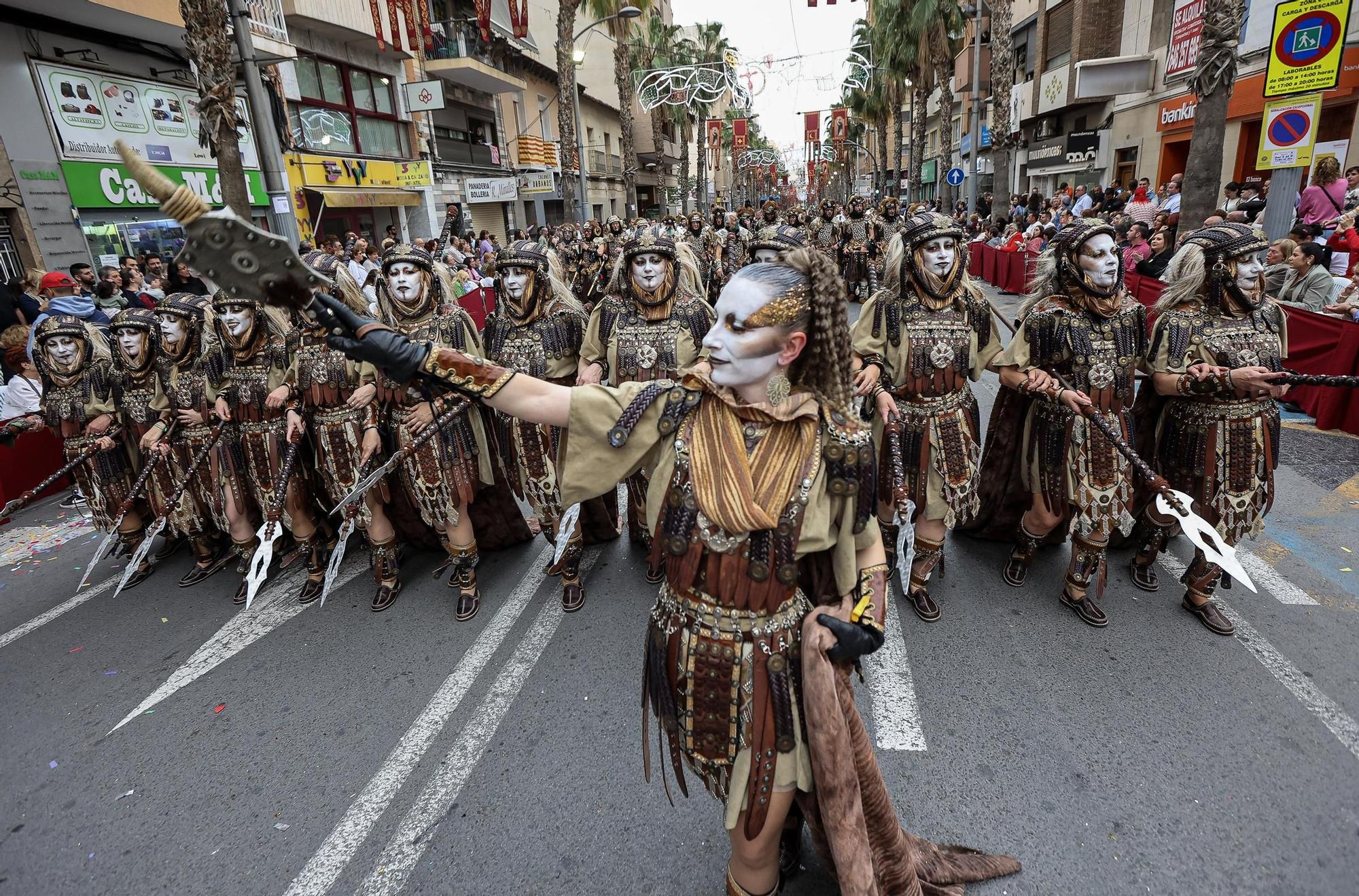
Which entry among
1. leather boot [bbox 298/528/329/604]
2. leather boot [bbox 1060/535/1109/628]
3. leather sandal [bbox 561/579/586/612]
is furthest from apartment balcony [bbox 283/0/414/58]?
leather boot [bbox 1060/535/1109/628]

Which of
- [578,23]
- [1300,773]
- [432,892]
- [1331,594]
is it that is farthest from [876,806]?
[578,23]

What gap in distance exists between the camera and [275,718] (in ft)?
12.3

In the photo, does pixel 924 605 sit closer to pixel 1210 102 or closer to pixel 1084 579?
pixel 1084 579

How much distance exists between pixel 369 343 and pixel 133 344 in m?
4.33

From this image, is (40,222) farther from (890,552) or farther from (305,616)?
(890,552)

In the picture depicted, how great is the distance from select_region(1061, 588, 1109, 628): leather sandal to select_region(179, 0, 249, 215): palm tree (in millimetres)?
8790

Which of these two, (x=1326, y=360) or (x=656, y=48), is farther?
(x=656, y=48)

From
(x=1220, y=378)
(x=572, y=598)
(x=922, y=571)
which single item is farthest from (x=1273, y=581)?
(x=572, y=598)

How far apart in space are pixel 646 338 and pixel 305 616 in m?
3.01

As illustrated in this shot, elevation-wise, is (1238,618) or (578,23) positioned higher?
(578,23)

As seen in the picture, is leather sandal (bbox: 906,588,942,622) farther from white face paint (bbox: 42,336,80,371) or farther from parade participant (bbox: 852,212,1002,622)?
white face paint (bbox: 42,336,80,371)

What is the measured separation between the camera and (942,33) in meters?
25.8

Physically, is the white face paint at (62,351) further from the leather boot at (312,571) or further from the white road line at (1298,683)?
the white road line at (1298,683)

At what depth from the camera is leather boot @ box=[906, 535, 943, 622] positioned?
4.36 metres
